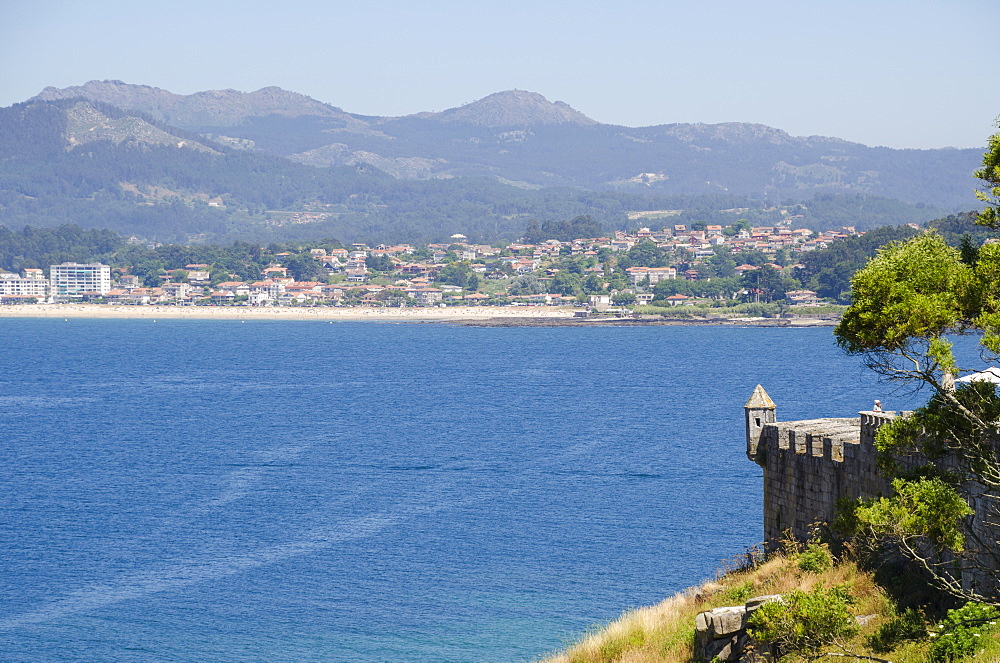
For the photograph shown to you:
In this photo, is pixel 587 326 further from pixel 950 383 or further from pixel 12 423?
pixel 950 383

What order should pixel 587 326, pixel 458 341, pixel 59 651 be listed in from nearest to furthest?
pixel 59 651
pixel 458 341
pixel 587 326

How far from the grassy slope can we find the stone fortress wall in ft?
3.25

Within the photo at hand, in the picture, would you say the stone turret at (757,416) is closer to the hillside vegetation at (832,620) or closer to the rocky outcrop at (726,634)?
the hillside vegetation at (832,620)

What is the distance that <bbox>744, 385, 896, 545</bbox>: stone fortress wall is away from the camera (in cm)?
1853

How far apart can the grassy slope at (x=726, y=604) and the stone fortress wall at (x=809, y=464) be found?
99 cm

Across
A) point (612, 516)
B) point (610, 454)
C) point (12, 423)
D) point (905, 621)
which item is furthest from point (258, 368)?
point (905, 621)

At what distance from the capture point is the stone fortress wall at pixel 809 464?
18.5 metres

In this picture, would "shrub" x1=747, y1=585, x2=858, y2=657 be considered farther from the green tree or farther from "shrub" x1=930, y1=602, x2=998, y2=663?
the green tree

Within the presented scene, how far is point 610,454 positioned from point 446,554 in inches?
852

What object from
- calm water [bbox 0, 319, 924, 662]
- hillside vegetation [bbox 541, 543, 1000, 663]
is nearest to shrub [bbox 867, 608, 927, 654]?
hillside vegetation [bbox 541, 543, 1000, 663]

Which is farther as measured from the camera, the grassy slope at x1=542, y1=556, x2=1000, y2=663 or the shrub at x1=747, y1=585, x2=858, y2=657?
the grassy slope at x1=542, y1=556, x2=1000, y2=663

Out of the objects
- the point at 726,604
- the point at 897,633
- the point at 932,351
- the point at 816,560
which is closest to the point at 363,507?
the point at 726,604

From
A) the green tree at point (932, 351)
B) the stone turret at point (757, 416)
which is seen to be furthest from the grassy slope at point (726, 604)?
the stone turret at point (757, 416)

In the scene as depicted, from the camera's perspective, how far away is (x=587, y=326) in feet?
643
